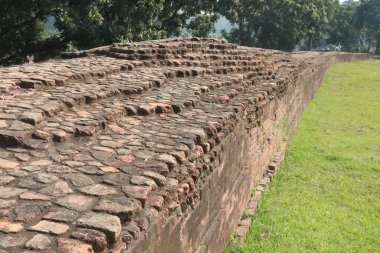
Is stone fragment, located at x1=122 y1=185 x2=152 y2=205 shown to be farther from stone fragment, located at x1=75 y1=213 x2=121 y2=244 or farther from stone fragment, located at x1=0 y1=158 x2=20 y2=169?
stone fragment, located at x1=0 y1=158 x2=20 y2=169

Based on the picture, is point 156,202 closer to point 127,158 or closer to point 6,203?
point 127,158

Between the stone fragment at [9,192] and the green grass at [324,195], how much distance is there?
8.54 ft

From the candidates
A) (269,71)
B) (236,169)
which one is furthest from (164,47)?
(236,169)

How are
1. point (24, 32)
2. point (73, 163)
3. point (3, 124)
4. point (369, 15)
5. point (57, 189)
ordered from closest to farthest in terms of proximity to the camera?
point (57, 189) → point (73, 163) → point (3, 124) → point (24, 32) → point (369, 15)

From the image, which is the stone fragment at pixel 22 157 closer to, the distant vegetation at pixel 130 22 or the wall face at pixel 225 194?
the wall face at pixel 225 194

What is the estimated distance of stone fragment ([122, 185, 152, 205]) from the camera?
8.43 feet

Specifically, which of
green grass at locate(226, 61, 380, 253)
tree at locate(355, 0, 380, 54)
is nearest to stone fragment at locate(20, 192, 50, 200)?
green grass at locate(226, 61, 380, 253)

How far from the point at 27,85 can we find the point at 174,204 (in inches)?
105

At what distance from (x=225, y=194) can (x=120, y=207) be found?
2.11 metres

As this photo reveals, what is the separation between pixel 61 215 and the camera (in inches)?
89.6

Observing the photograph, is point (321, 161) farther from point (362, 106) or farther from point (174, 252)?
point (362, 106)

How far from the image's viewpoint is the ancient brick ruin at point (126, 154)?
229cm

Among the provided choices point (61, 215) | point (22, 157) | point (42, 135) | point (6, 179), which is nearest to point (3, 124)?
point (42, 135)

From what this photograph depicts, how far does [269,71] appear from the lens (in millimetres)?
8891
